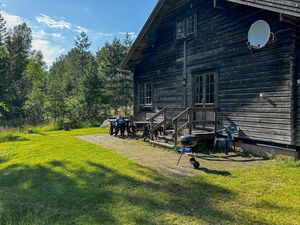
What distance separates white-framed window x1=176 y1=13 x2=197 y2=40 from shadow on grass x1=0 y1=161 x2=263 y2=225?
6662 mm

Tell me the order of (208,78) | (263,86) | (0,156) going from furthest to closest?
1. (208,78)
2. (0,156)
3. (263,86)

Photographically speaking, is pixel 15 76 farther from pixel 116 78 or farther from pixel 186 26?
pixel 186 26

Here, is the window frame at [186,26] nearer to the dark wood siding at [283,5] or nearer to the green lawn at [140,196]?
the dark wood siding at [283,5]

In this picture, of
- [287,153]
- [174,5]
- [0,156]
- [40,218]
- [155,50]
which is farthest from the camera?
[155,50]

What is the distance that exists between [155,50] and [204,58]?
12.0ft

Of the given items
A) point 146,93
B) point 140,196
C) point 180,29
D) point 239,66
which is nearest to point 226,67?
point 239,66

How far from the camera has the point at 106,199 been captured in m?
4.49

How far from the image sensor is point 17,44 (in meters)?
39.8

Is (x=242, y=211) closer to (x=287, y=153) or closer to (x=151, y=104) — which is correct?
(x=287, y=153)

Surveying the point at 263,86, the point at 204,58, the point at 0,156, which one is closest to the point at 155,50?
the point at 204,58

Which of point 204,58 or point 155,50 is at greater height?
point 155,50

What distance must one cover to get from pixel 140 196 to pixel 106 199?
552mm

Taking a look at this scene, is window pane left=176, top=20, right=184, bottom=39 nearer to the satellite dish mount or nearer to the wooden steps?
the satellite dish mount

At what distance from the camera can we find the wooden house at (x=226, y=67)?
7.19 metres
